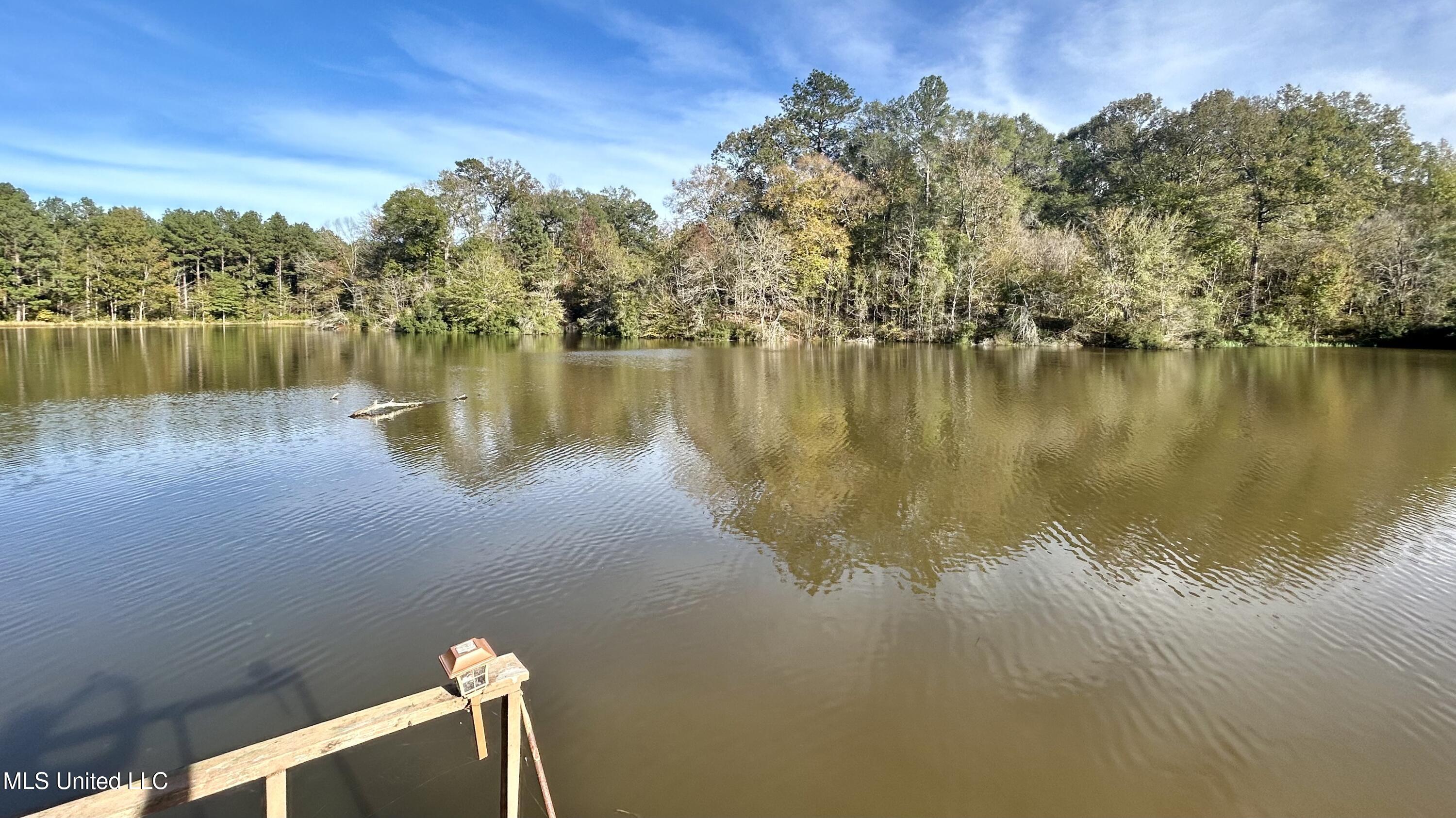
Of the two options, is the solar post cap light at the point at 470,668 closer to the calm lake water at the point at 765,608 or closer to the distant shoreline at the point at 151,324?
the calm lake water at the point at 765,608

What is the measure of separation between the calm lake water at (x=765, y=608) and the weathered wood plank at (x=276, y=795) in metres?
1.67

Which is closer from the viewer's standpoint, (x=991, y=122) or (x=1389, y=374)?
(x=1389, y=374)

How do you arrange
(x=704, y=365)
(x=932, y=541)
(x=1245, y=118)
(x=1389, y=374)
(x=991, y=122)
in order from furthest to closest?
(x=991, y=122)
(x=1245, y=118)
(x=704, y=365)
(x=1389, y=374)
(x=932, y=541)

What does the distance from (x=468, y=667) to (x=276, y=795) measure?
3.20 feet

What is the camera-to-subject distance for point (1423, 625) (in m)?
6.96

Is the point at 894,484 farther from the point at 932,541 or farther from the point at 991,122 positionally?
the point at 991,122

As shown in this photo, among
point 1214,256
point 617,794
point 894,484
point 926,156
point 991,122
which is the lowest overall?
point 617,794

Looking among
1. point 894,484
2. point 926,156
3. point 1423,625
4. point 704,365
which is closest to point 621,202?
point 926,156

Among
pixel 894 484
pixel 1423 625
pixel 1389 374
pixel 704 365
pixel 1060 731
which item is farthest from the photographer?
pixel 704 365

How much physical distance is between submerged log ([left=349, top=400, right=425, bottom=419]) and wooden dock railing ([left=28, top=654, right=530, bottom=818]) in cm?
1639

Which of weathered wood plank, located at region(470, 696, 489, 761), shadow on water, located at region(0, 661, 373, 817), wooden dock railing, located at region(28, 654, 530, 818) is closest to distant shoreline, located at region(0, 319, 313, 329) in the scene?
shadow on water, located at region(0, 661, 373, 817)

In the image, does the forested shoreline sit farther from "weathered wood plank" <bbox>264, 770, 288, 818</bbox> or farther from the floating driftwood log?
"weathered wood plank" <bbox>264, 770, 288, 818</bbox>

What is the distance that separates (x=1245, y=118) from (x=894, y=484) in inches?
1883

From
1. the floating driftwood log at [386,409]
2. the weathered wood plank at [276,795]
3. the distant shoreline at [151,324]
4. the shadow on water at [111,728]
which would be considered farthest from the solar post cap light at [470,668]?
the distant shoreline at [151,324]
